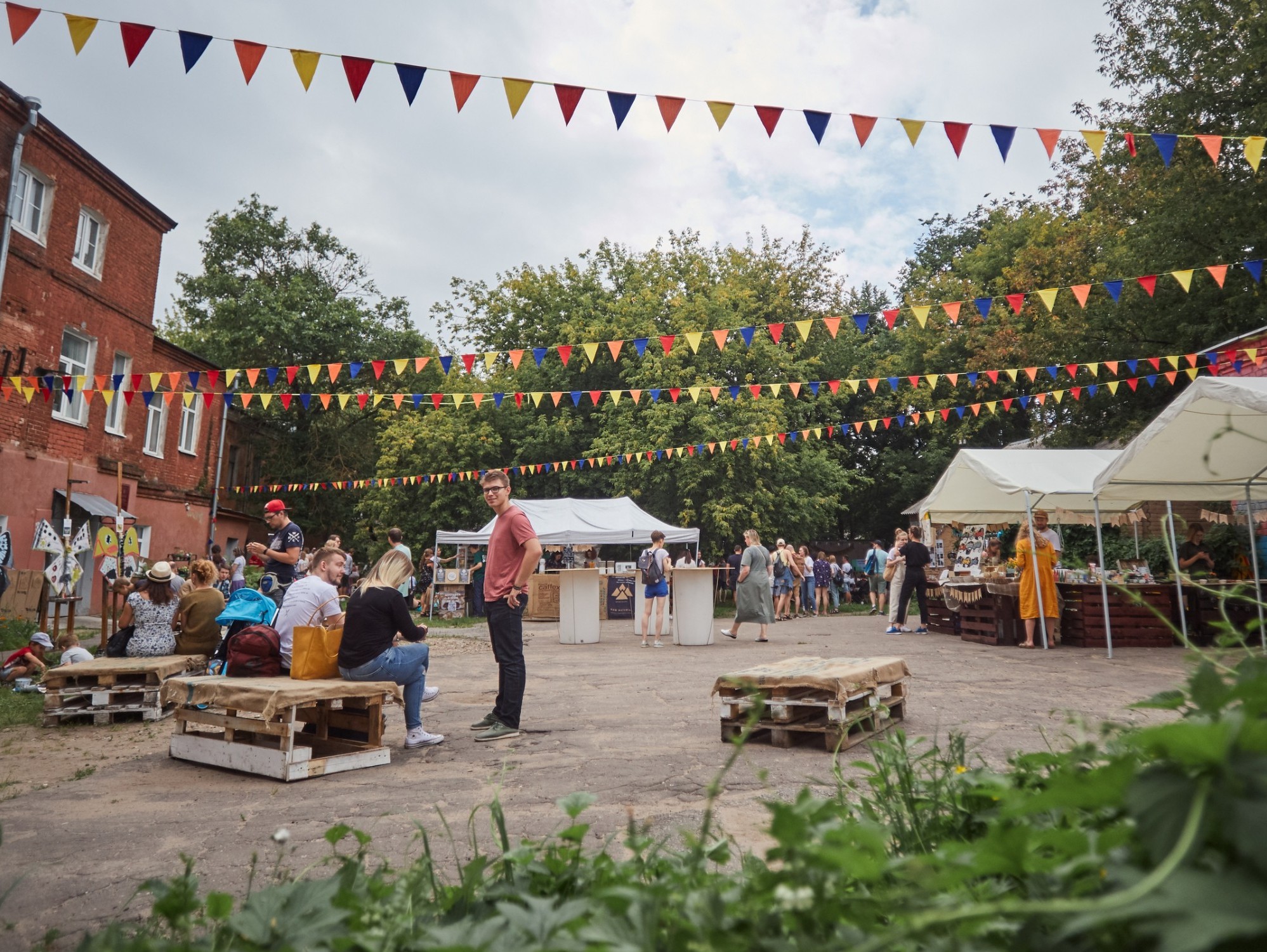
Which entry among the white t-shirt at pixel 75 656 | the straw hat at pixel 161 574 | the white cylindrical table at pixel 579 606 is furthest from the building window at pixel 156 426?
the straw hat at pixel 161 574

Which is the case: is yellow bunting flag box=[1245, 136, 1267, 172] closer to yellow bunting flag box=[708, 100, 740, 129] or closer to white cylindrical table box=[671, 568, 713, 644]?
yellow bunting flag box=[708, 100, 740, 129]

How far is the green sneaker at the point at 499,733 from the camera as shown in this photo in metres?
5.84

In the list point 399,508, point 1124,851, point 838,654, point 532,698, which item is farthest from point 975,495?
point 399,508

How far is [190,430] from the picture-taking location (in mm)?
24188

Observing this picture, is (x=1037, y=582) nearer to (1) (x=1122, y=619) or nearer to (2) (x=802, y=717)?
(1) (x=1122, y=619)

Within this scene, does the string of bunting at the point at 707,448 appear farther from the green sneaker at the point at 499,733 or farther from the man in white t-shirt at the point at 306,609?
the green sneaker at the point at 499,733

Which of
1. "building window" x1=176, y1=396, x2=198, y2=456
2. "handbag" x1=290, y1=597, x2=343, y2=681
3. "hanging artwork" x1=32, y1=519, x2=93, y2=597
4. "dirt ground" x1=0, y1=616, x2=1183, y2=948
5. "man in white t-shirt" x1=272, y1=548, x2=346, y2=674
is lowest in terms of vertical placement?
"dirt ground" x1=0, y1=616, x2=1183, y2=948

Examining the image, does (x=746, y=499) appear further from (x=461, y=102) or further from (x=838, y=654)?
(x=461, y=102)

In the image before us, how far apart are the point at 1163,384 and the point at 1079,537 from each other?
18.6ft

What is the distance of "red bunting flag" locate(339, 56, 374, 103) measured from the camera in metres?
6.40

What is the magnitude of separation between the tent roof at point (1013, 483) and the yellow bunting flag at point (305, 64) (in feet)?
35.7

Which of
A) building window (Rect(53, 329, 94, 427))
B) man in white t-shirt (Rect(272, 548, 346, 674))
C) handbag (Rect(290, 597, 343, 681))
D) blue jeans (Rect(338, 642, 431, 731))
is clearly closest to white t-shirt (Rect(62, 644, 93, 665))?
man in white t-shirt (Rect(272, 548, 346, 674))

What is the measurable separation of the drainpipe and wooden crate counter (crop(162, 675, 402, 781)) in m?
13.6

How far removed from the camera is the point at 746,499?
24969 mm
